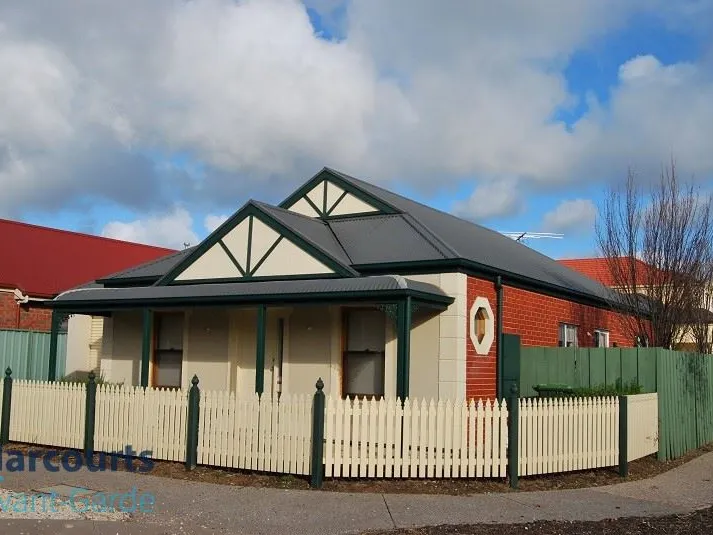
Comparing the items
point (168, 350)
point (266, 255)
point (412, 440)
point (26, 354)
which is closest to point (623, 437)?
point (412, 440)

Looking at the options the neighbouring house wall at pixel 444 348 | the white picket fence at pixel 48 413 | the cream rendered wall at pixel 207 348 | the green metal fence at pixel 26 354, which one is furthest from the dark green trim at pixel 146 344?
the green metal fence at pixel 26 354

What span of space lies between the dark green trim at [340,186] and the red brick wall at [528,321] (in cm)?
294

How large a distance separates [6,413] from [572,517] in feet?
32.8

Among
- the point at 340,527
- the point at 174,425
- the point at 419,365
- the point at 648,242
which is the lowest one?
the point at 340,527

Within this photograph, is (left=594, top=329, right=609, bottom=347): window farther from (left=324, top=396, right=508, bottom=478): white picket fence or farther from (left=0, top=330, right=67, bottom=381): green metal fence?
(left=0, top=330, right=67, bottom=381): green metal fence

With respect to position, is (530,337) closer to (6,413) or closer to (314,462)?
(314,462)

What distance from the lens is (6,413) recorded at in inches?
550

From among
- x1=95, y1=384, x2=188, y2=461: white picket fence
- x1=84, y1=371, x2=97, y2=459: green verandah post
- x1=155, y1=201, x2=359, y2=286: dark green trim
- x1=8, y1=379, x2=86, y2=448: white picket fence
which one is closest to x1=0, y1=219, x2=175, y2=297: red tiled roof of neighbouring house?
x1=155, y1=201, x2=359, y2=286: dark green trim

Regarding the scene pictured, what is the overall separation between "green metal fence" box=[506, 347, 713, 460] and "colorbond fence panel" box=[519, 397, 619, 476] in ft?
6.91

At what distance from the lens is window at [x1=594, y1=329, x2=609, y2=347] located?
19.6 metres

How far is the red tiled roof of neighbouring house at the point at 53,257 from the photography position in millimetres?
24750

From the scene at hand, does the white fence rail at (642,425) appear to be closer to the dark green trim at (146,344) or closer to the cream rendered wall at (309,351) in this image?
the cream rendered wall at (309,351)

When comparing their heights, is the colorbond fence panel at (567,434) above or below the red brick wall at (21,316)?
below

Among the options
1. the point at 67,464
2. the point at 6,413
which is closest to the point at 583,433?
the point at 67,464
